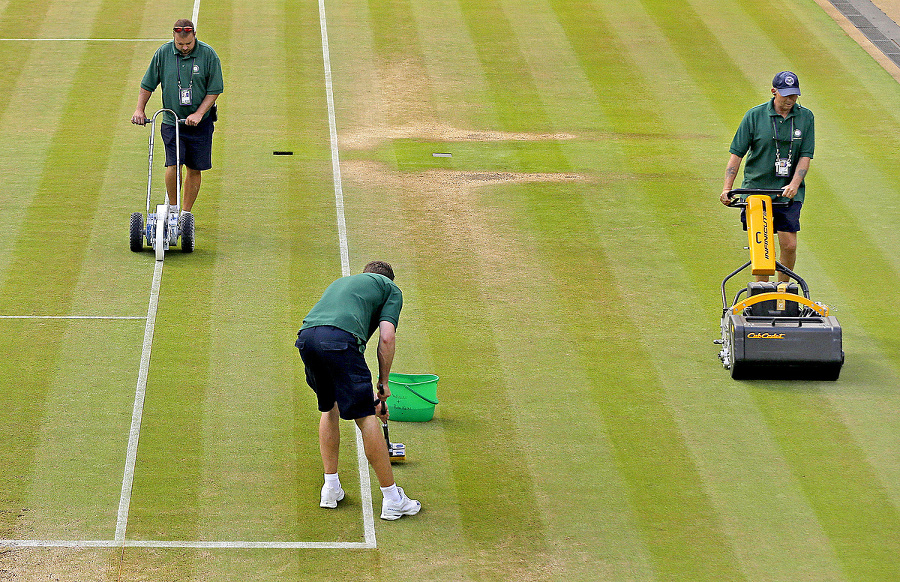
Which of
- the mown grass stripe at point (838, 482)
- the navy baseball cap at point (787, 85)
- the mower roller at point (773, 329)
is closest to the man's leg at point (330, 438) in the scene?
the mown grass stripe at point (838, 482)

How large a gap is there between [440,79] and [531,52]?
216cm

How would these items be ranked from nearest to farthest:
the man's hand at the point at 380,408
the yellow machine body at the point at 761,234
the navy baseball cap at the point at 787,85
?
1. the man's hand at the point at 380,408
2. the yellow machine body at the point at 761,234
3. the navy baseball cap at the point at 787,85

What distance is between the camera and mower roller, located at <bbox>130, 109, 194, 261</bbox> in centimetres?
1292

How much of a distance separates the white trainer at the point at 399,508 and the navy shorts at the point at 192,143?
244 inches

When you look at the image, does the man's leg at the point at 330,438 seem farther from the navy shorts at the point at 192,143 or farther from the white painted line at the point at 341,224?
the navy shorts at the point at 192,143

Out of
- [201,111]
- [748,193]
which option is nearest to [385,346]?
[748,193]

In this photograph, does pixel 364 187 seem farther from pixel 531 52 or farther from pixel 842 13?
pixel 842 13

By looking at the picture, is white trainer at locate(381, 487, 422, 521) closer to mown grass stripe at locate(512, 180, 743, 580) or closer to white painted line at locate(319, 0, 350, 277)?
mown grass stripe at locate(512, 180, 743, 580)

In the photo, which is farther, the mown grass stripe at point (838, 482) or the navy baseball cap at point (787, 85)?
the navy baseball cap at point (787, 85)

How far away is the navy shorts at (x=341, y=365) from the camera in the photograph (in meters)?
7.82

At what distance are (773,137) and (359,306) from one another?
477 cm

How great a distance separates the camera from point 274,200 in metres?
15.1

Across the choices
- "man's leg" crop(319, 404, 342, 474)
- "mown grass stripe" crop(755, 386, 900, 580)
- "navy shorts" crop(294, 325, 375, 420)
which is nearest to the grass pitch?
"mown grass stripe" crop(755, 386, 900, 580)

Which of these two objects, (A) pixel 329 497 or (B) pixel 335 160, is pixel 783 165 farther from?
(B) pixel 335 160
